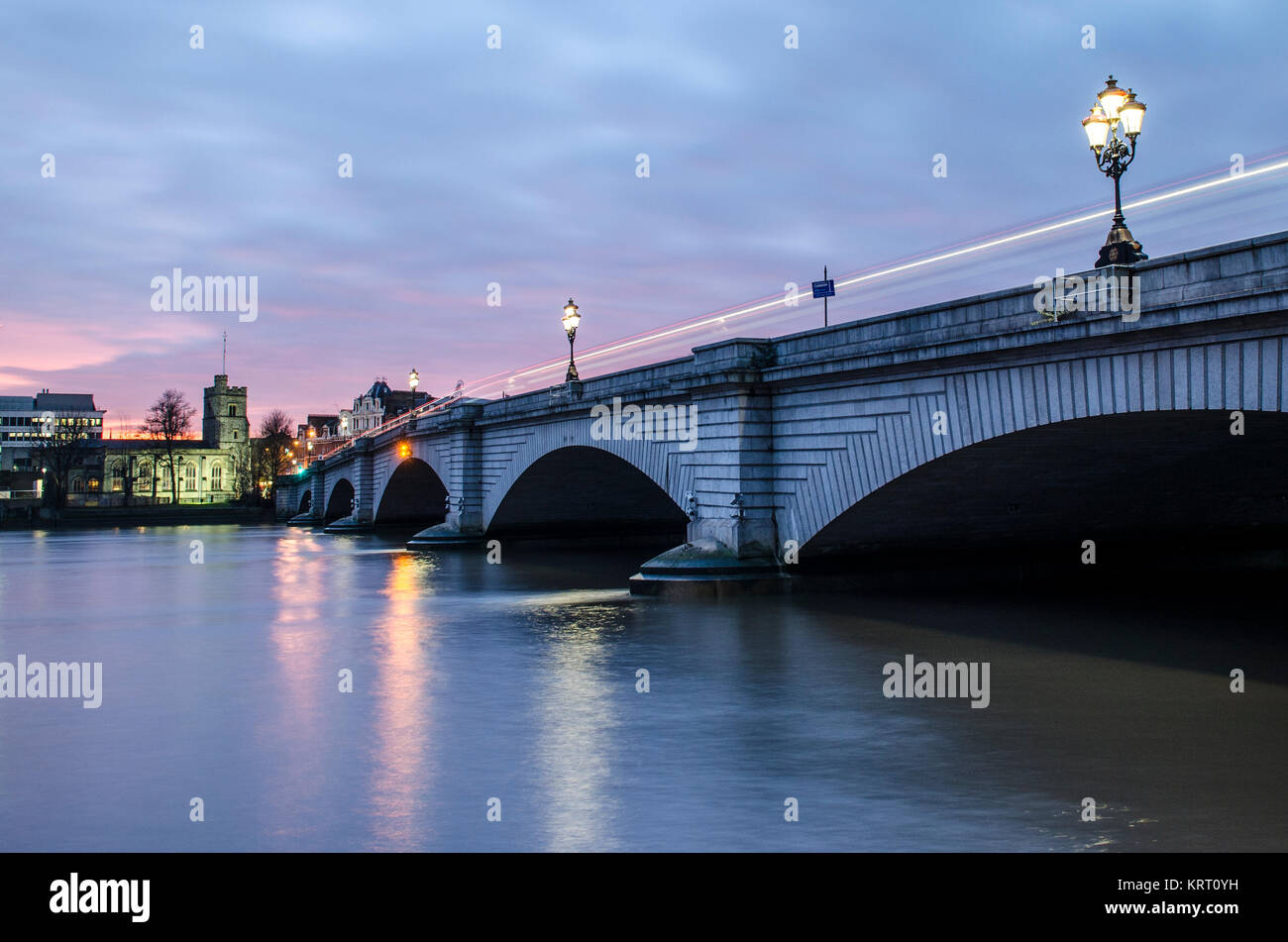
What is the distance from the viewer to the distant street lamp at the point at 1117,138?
1559 centimetres

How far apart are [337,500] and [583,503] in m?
50.0

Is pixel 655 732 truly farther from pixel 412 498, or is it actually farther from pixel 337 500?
pixel 337 500

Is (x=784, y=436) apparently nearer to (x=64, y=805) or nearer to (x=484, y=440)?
(x=64, y=805)

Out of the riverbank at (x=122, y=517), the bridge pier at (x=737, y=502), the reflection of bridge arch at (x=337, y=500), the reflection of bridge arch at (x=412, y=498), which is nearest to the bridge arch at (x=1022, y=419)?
the bridge pier at (x=737, y=502)

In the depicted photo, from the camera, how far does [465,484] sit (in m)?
49.1

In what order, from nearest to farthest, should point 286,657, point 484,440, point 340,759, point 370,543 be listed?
1. point 340,759
2. point 286,657
3. point 484,440
4. point 370,543

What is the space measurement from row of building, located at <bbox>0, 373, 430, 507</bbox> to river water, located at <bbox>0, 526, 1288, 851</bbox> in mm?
141265

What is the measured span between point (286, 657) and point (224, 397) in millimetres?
169470

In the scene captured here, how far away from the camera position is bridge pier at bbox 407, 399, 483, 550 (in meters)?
48.6

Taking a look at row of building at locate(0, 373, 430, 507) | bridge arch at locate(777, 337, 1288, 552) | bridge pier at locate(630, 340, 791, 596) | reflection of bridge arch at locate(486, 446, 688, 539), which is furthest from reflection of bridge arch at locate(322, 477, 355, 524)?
bridge arch at locate(777, 337, 1288, 552)

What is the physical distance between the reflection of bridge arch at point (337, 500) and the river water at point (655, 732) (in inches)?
2659

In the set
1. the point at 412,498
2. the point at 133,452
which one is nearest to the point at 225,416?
the point at 133,452
